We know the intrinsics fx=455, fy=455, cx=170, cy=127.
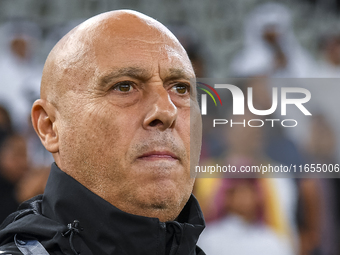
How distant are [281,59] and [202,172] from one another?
1503 mm

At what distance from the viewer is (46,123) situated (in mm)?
1575

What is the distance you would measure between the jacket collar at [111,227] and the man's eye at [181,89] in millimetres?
441

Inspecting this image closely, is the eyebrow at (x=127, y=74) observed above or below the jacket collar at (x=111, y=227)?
above

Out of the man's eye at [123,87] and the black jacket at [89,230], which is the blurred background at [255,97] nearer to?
the black jacket at [89,230]

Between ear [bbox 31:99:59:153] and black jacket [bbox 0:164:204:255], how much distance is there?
0.42 ft

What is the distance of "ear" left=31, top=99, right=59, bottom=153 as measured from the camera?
1.53 meters

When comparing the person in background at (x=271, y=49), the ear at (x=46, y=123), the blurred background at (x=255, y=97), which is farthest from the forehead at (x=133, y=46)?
the person in background at (x=271, y=49)

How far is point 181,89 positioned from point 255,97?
7.19ft

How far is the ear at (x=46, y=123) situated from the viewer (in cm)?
153

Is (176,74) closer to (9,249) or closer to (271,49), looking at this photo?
(9,249)

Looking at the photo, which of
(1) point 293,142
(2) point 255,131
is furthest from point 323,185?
(2) point 255,131

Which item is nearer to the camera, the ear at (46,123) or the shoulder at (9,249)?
the shoulder at (9,249)

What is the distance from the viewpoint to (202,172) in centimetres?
378

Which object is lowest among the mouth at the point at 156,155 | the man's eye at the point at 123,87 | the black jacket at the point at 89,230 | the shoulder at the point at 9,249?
the shoulder at the point at 9,249
